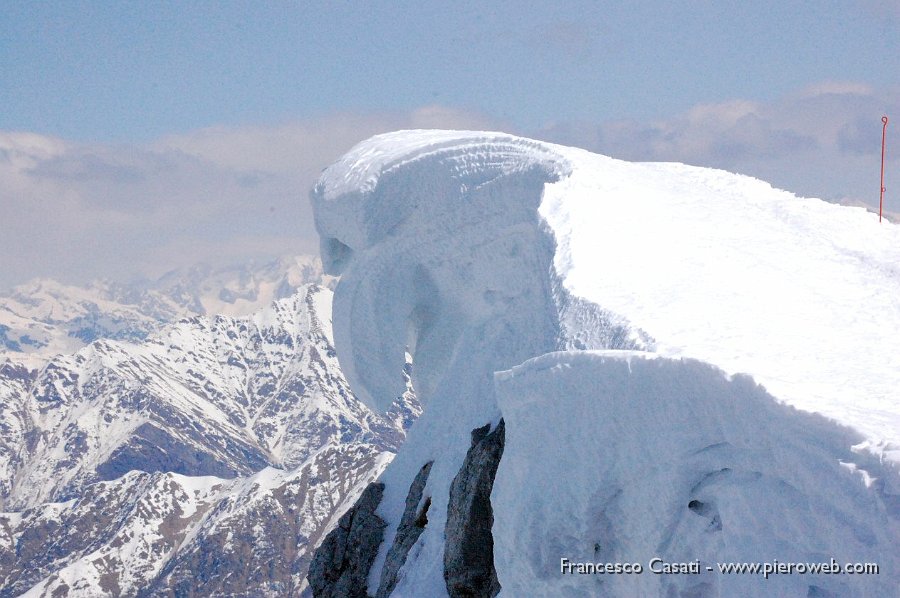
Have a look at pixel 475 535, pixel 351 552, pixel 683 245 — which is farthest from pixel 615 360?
pixel 351 552

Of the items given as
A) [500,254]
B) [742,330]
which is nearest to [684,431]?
[742,330]

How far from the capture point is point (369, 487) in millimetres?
24812

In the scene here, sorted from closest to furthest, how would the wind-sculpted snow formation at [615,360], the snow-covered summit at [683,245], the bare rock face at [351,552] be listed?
the wind-sculpted snow formation at [615,360]
the snow-covered summit at [683,245]
the bare rock face at [351,552]

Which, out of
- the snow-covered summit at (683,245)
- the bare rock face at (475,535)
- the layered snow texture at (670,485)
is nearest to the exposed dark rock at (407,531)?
the bare rock face at (475,535)

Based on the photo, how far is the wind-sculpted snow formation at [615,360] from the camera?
9148 mm

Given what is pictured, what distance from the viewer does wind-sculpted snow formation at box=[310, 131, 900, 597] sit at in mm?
9148

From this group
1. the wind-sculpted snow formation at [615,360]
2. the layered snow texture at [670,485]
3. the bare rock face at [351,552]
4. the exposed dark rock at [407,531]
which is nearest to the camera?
→ the layered snow texture at [670,485]

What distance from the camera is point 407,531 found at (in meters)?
21.1

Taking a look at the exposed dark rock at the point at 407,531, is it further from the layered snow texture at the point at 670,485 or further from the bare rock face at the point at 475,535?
the layered snow texture at the point at 670,485

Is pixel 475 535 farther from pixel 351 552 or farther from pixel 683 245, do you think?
pixel 351 552

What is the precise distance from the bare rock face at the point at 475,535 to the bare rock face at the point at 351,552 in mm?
5475

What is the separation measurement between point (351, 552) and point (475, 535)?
6903mm

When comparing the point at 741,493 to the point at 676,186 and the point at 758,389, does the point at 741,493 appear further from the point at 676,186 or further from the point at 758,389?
the point at 676,186

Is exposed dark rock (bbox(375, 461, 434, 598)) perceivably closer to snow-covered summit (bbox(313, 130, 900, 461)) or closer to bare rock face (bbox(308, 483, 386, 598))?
bare rock face (bbox(308, 483, 386, 598))
